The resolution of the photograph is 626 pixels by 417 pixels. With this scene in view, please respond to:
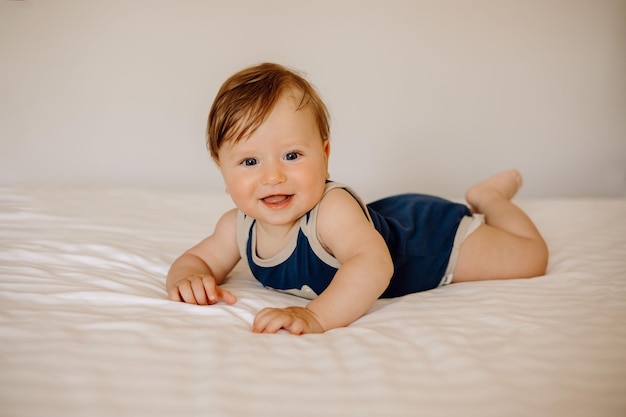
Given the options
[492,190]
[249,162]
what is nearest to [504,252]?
[492,190]

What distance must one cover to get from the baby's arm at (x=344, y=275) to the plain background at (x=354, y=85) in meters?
1.48

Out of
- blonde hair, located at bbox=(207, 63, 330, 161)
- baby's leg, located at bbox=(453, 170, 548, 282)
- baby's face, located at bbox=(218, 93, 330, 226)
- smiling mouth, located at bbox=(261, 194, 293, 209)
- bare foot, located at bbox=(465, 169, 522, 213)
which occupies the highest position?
blonde hair, located at bbox=(207, 63, 330, 161)

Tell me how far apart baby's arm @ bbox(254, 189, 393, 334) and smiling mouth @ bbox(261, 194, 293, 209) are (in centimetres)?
7

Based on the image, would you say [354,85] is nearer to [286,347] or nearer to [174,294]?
[174,294]

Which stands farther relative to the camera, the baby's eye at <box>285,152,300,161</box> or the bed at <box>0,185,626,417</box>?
the baby's eye at <box>285,152,300,161</box>

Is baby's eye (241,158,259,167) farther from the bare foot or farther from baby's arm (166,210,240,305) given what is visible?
the bare foot

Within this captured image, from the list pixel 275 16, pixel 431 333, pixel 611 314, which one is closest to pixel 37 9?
pixel 275 16

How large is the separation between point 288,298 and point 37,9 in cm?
184

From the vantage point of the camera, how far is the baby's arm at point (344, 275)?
3.11 ft

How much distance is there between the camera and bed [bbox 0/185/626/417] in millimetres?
696

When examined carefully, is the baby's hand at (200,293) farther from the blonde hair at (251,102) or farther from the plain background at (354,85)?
the plain background at (354,85)

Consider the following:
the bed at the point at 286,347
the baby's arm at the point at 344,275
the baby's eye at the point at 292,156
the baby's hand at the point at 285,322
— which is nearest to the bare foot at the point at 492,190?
the bed at the point at 286,347

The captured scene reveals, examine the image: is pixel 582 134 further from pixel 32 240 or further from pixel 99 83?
pixel 32 240

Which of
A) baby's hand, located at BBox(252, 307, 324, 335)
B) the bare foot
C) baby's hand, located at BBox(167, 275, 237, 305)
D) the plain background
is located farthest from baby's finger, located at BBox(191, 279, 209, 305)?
the plain background
